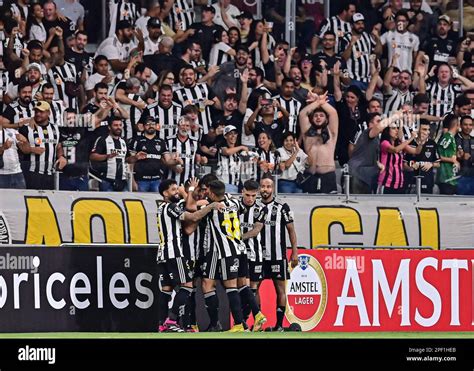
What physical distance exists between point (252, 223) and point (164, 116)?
2863 millimetres

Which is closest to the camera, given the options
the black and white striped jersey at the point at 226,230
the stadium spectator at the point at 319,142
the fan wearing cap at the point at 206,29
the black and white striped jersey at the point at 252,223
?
the black and white striped jersey at the point at 226,230

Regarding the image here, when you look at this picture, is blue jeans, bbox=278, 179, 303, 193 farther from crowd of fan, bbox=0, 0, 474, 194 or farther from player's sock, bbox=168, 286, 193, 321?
player's sock, bbox=168, 286, 193, 321

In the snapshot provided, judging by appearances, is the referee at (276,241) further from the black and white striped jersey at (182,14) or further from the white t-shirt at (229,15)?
the white t-shirt at (229,15)

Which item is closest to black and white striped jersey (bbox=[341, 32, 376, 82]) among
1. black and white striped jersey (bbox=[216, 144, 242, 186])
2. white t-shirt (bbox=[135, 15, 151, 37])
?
white t-shirt (bbox=[135, 15, 151, 37])

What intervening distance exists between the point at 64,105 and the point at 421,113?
4924 mm

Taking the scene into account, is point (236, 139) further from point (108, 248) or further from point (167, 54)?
point (108, 248)

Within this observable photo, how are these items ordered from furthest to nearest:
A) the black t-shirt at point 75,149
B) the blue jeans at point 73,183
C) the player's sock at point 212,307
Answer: the black t-shirt at point 75,149 → the blue jeans at point 73,183 → the player's sock at point 212,307

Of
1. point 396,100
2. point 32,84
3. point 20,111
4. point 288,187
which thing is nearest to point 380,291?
point 288,187

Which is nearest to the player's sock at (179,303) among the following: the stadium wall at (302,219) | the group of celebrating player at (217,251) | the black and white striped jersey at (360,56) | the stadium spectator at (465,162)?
the group of celebrating player at (217,251)

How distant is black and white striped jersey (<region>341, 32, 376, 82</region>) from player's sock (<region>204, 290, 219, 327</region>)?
616 cm

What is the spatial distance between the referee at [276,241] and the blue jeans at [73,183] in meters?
2.14

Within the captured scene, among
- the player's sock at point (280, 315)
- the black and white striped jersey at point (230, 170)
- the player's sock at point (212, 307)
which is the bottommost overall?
the player's sock at point (280, 315)

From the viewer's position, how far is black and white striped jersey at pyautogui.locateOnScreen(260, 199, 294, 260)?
56.1 ft

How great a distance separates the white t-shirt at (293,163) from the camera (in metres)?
18.6
